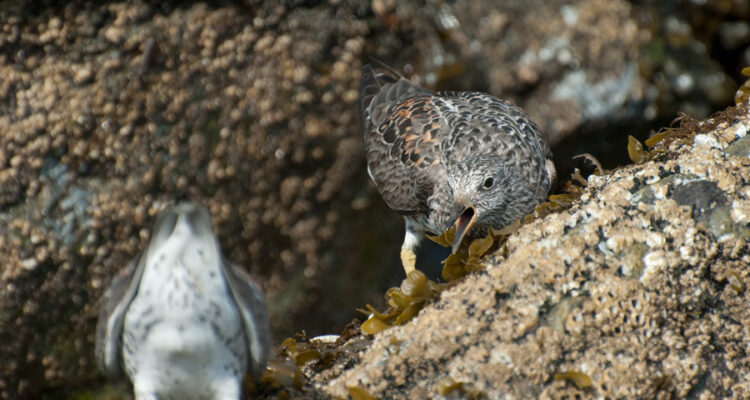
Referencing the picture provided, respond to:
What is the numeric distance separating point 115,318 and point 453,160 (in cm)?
307

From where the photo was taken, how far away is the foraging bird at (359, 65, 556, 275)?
5.29 meters

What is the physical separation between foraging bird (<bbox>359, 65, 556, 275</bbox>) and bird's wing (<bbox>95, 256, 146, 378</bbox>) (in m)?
2.05

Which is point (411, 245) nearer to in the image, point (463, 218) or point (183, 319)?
point (463, 218)

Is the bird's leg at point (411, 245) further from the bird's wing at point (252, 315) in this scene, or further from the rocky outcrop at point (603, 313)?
the bird's wing at point (252, 315)

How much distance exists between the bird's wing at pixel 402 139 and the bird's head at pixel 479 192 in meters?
0.43

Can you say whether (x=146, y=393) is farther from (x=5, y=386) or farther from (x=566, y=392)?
(x=5, y=386)

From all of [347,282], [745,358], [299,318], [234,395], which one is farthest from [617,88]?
[234,395]

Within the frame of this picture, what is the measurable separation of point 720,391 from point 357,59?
541 cm

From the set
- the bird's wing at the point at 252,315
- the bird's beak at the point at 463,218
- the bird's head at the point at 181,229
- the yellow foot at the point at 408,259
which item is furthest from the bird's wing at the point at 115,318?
the yellow foot at the point at 408,259

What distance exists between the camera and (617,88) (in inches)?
319

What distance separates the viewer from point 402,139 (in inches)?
244

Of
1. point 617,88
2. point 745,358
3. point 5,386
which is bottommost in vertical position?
point 5,386

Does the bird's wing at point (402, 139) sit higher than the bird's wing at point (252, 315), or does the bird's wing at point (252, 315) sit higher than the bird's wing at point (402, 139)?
the bird's wing at point (252, 315)

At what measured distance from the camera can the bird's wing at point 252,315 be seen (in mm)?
3295
